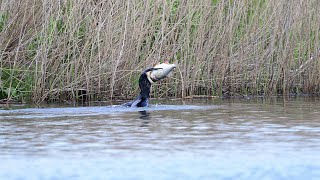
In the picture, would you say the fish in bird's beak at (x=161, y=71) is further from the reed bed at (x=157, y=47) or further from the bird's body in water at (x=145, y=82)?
the reed bed at (x=157, y=47)

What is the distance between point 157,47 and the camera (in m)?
13.6

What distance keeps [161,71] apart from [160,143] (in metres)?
4.07

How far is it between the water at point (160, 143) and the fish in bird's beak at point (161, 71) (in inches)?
16.3

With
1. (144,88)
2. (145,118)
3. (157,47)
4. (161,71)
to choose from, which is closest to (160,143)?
(145,118)

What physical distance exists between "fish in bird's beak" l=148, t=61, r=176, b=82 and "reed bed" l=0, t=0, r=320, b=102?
3.63ft

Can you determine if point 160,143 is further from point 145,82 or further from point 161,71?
point 145,82

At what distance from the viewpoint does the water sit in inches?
253

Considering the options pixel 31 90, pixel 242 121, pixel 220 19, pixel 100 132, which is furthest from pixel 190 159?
pixel 220 19

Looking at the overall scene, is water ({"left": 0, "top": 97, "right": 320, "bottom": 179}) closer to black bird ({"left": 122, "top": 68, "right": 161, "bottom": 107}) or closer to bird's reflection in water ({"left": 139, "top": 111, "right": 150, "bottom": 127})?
bird's reflection in water ({"left": 139, "top": 111, "right": 150, "bottom": 127})

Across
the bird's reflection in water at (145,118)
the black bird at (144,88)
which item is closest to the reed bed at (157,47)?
the black bird at (144,88)

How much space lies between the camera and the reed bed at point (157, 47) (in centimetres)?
1295

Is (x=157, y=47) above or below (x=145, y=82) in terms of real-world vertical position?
above

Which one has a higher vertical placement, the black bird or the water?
the black bird

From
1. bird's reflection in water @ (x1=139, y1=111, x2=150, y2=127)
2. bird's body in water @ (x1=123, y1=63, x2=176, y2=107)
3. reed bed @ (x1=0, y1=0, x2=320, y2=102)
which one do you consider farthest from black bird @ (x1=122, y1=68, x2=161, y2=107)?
reed bed @ (x1=0, y1=0, x2=320, y2=102)
